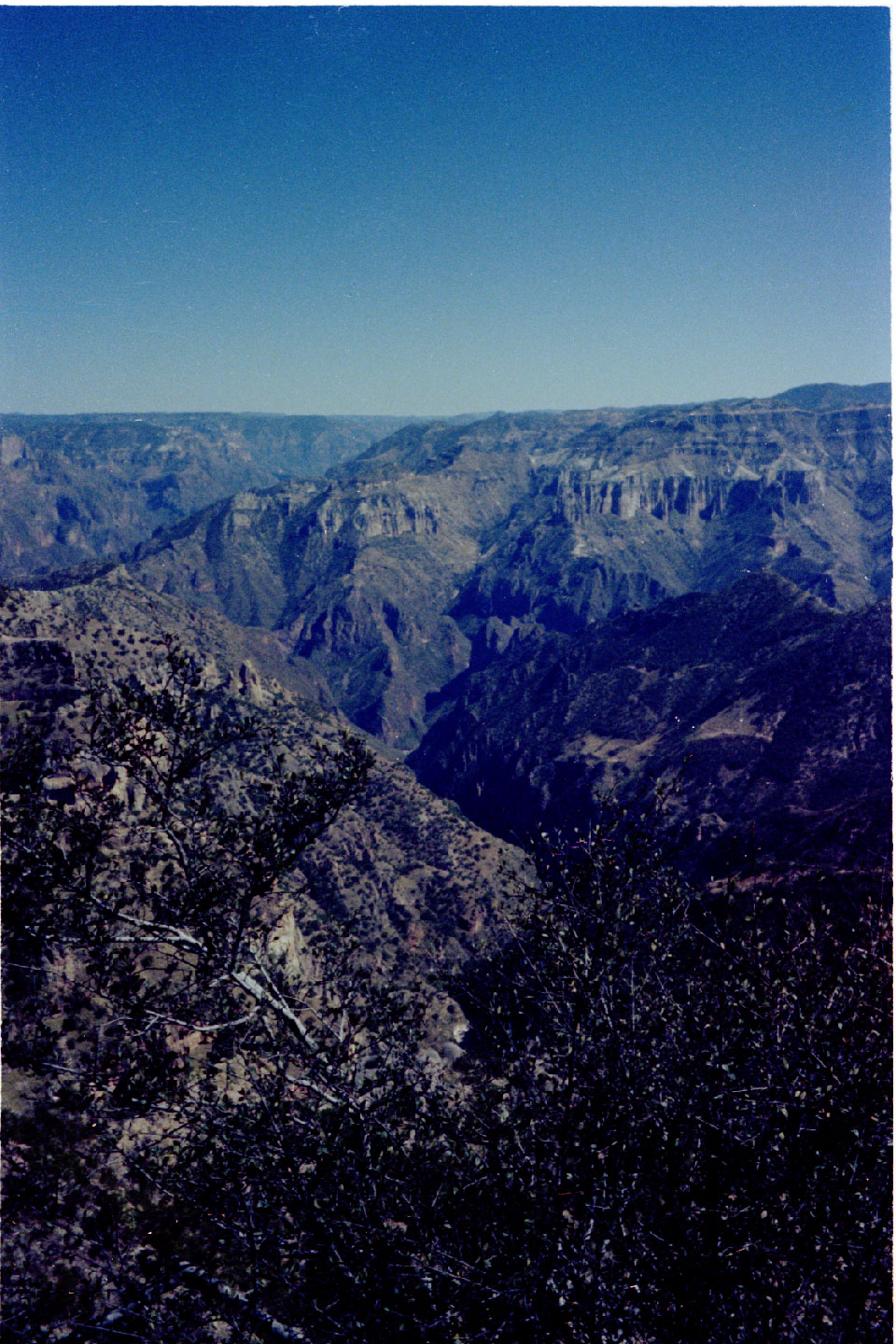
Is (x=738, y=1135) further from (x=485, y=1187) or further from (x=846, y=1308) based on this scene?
(x=485, y=1187)

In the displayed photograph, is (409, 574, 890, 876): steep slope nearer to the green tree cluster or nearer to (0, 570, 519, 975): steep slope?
(0, 570, 519, 975): steep slope

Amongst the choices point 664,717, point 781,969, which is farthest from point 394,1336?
point 664,717

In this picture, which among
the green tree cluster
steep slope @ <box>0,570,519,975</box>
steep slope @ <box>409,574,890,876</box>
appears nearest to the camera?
the green tree cluster

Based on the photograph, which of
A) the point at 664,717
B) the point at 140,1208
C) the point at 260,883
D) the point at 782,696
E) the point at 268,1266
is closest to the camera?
the point at 268,1266

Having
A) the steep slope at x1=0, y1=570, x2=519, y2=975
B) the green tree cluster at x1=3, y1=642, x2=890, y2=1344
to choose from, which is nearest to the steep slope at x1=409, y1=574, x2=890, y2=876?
the steep slope at x1=0, y1=570, x2=519, y2=975

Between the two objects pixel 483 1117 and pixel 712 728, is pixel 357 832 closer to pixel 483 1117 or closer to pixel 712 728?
pixel 712 728

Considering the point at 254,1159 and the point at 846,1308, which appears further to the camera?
the point at 846,1308

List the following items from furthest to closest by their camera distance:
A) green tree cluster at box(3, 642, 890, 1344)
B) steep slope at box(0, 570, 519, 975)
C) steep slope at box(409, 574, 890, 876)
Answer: steep slope at box(409, 574, 890, 876)
steep slope at box(0, 570, 519, 975)
green tree cluster at box(3, 642, 890, 1344)

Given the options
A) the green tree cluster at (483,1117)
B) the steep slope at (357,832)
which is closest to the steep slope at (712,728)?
the steep slope at (357,832)
